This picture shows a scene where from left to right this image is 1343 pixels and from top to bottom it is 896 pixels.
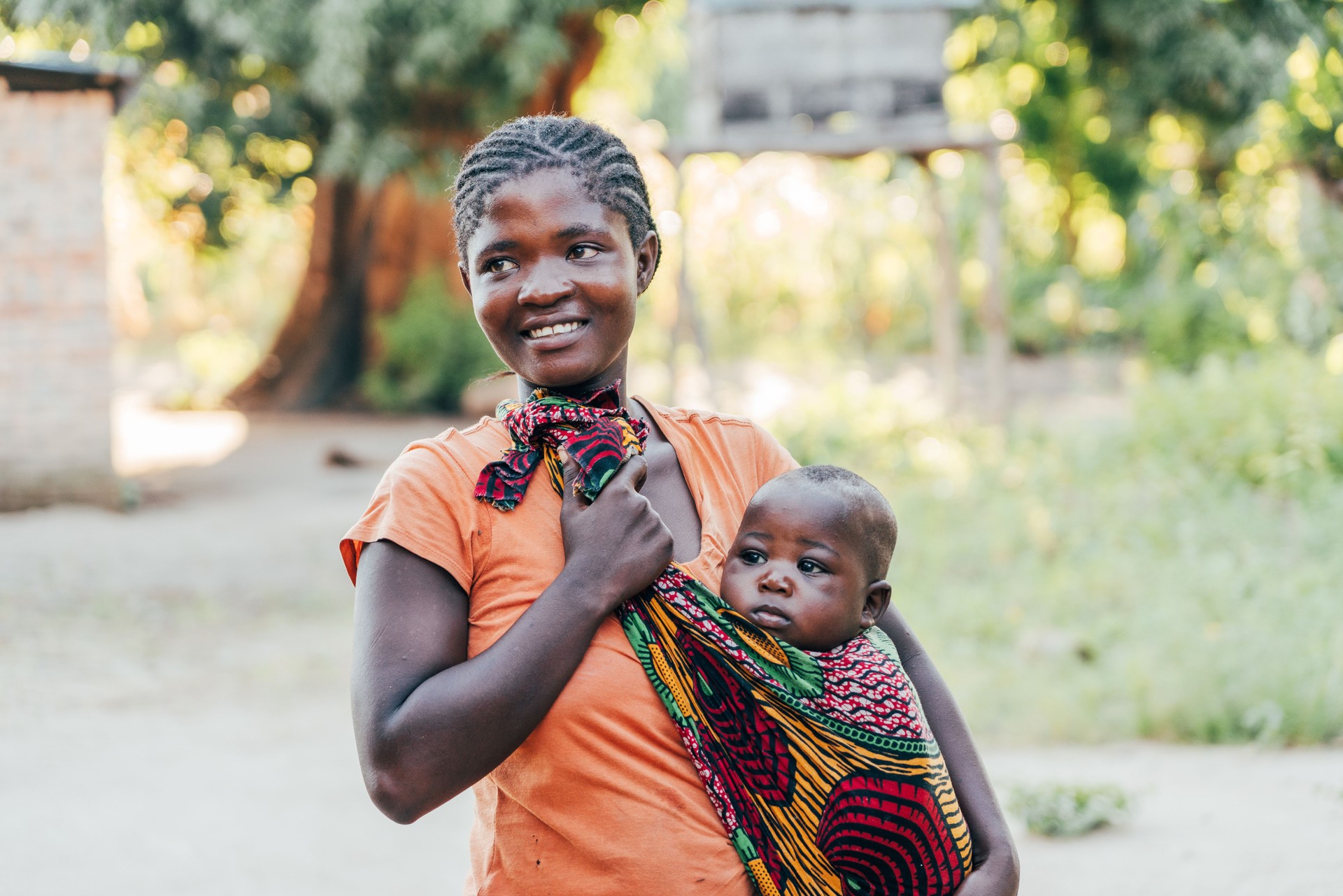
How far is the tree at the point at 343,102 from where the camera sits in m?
10.3

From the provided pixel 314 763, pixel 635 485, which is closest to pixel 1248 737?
pixel 314 763

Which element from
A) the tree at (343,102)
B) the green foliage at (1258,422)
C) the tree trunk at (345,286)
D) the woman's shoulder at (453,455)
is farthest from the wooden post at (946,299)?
the woman's shoulder at (453,455)

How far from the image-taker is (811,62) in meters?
9.57

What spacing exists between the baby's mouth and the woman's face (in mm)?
374

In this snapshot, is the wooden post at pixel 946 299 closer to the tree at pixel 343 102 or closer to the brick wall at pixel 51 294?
the tree at pixel 343 102

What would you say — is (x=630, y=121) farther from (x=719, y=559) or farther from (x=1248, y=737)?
(x=719, y=559)

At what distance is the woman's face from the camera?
152 centimetres

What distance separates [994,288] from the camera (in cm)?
991

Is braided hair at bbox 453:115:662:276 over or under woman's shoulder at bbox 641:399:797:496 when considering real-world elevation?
over

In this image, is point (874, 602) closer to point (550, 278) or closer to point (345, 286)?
point (550, 278)

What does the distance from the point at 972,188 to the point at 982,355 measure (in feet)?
7.76

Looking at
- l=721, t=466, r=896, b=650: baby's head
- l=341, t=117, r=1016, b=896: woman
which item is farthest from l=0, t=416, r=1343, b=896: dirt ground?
l=341, t=117, r=1016, b=896: woman

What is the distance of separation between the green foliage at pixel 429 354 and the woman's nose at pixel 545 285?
1254 centimetres

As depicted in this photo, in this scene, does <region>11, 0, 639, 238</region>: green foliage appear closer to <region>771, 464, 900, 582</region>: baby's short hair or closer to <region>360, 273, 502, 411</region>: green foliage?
<region>360, 273, 502, 411</region>: green foliage
